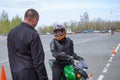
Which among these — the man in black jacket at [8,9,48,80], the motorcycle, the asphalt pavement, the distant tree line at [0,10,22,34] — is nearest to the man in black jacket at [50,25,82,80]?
the motorcycle

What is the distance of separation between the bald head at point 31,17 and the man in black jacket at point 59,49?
136cm

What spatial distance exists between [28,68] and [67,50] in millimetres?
1698

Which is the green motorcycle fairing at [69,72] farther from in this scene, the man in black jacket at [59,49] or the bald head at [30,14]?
the bald head at [30,14]

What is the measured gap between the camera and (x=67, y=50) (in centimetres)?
616

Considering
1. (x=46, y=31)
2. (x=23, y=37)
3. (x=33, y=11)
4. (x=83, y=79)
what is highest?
(x=33, y=11)

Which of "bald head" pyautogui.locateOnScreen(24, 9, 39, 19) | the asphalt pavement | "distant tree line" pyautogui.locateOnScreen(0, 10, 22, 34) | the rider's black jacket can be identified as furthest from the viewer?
"distant tree line" pyautogui.locateOnScreen(0, 10, 22, 34)

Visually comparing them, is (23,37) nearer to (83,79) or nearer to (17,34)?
(17,34)

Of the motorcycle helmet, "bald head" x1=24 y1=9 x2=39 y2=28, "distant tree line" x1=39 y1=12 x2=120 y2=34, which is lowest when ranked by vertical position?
"distant tree line" x1=39 y1=12 x2=120 y2=34

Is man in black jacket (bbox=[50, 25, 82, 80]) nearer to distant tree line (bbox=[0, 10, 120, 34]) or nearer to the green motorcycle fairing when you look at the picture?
the green motorcycle fairing

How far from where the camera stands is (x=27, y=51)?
4.58 meters

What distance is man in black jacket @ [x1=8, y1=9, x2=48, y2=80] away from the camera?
451 centimetres

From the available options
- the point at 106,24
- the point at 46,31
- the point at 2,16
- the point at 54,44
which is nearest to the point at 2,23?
the point at 2,16

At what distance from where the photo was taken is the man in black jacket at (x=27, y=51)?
14.8 feet

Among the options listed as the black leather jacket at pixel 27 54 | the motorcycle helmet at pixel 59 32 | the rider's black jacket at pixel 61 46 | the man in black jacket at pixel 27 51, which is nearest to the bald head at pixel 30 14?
the man in black jacket at pixel 27 51
